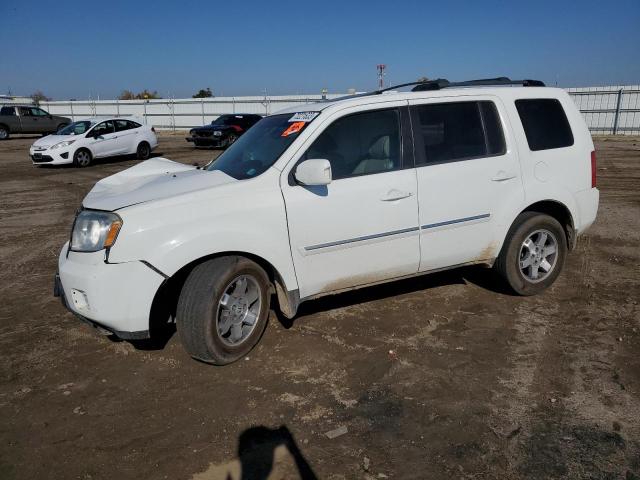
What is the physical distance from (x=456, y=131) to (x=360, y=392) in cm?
239

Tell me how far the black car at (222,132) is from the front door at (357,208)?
17.9m

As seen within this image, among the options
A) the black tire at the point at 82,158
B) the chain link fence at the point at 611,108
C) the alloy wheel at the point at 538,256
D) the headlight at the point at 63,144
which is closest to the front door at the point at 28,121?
the black tire at the point at 82,158

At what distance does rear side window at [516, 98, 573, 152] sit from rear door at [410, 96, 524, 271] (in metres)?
0.27

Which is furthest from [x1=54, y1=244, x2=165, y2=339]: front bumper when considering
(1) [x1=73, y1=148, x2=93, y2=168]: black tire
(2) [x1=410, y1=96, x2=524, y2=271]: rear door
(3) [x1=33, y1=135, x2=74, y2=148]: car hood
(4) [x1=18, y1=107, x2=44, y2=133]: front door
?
(4) [x1=18, y1=107, x2=44, y2=133]: front door

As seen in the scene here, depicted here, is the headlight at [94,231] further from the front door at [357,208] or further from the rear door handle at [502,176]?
the rear door handle at [502,176]

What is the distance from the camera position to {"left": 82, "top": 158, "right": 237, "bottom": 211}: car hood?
368cm

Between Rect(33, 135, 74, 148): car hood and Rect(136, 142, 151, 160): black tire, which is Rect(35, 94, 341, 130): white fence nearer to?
Rect(136, 142, 151, 160): black tire

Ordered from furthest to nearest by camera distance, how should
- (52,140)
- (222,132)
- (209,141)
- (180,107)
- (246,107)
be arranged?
(180,107)
(246,107)
(209,141)
(222,132)
(52,140)

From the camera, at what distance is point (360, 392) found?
3502 millimetres

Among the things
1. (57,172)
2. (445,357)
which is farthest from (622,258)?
(57,172)

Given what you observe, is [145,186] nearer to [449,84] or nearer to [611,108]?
[449,84]

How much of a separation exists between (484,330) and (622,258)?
9.94ft

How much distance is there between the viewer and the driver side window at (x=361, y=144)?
405 centimetres

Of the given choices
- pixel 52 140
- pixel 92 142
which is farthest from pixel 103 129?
pixel 52 140
